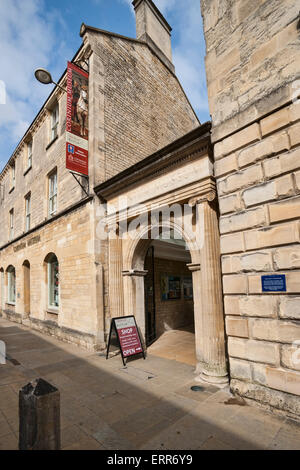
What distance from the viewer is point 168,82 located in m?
13.0

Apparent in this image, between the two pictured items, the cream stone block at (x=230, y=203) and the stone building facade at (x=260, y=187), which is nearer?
the stone building facade at (x=260, y=187)

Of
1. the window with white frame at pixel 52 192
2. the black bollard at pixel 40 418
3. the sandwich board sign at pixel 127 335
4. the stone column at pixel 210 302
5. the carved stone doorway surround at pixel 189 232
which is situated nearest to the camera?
the black bollard at pixel 40 418

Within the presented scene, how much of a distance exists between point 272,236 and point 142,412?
3230mm

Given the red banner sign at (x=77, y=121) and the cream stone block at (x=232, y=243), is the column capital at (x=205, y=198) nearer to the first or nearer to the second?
the cream stone block at (x=232, y=243)

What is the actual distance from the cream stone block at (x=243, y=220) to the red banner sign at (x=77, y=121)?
5205mm

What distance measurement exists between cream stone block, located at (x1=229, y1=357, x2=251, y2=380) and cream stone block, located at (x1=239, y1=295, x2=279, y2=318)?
77 centimetres

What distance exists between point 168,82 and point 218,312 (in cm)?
1225

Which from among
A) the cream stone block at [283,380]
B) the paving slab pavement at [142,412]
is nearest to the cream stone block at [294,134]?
the cream stone block at [283,380]

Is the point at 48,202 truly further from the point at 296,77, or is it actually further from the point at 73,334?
the point at 296,77

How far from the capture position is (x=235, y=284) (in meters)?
4.20

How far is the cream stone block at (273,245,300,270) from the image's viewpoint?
351 cm

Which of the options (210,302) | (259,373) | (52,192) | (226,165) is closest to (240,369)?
(259,373)

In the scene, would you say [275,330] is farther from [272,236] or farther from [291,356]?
[272,236]

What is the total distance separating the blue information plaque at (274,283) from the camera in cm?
363
